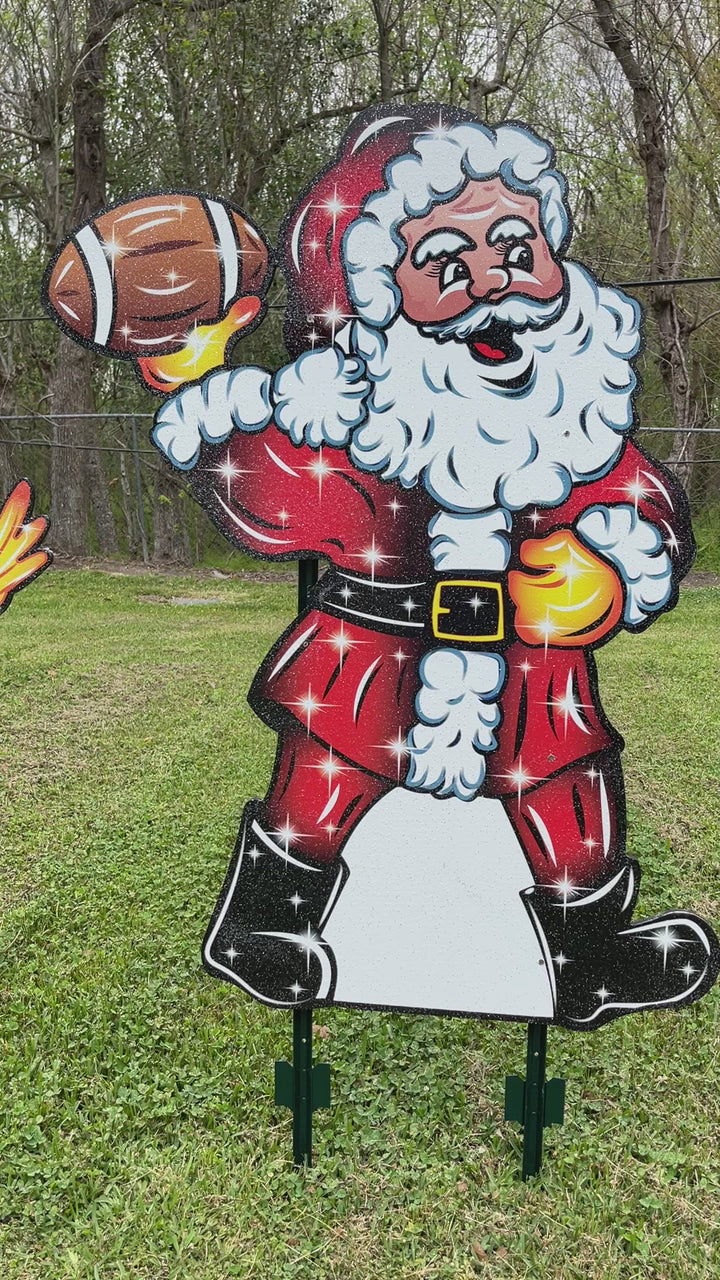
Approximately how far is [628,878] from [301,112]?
9.69m

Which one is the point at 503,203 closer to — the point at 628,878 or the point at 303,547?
the point at 303,547

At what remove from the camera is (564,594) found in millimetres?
1913

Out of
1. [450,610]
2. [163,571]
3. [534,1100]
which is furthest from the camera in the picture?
[163,571]

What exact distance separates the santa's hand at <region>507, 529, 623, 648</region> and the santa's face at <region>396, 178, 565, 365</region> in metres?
0.38

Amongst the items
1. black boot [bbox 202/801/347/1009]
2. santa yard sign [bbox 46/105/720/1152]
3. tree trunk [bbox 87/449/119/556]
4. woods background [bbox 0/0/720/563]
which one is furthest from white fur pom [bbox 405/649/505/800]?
tree trunk [bbox 87/449/119/556]

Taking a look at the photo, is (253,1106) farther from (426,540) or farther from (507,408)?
(507,408)

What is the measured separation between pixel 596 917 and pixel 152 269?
153cm

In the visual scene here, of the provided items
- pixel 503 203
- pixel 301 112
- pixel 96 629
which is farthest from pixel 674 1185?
pixel 301 112

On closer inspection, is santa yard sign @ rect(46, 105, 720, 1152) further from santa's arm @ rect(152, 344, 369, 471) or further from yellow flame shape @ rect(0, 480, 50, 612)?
yellow flame shape @ rect(0, 480, 50, 612)

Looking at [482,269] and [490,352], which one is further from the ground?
[482,269]

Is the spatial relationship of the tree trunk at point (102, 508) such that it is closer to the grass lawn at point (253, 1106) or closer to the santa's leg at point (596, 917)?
the grass lawn at point (253, 1106)

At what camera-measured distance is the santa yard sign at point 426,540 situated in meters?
1.83

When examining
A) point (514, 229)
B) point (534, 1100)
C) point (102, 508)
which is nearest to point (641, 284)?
point (514, 229)

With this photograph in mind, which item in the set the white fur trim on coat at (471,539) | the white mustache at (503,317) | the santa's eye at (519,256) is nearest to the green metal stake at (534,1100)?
the white fur trim on coat at (471,539)
